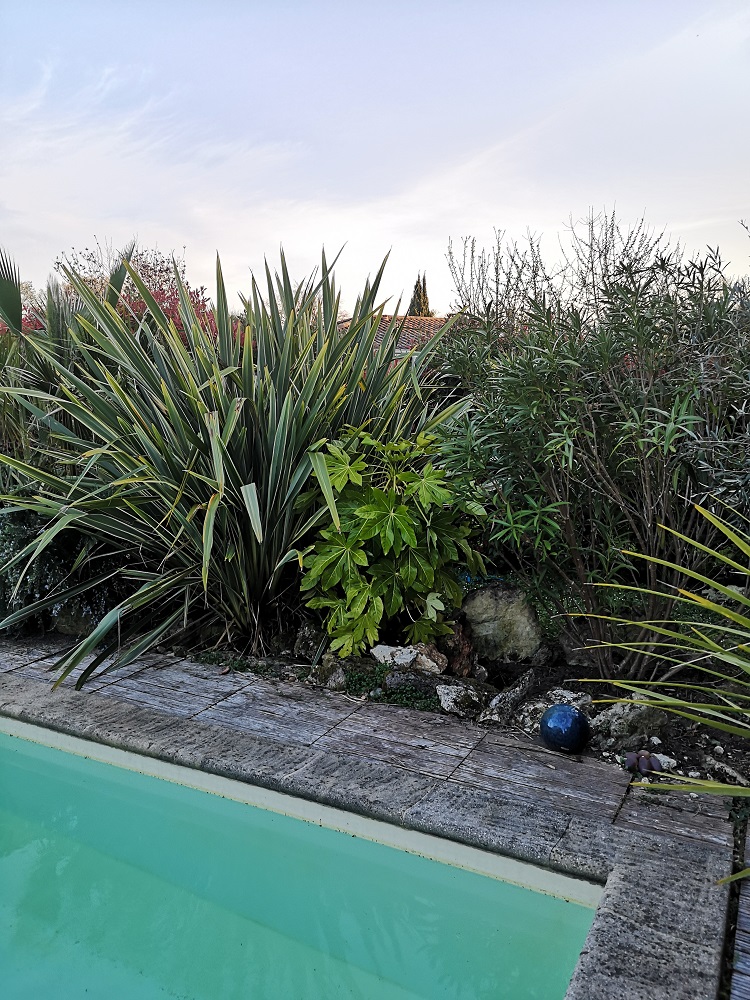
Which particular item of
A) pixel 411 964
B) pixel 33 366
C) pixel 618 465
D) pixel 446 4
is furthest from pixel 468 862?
pixel 446 4

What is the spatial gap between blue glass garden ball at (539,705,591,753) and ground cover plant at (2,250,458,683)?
112cm

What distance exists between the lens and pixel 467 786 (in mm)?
2104

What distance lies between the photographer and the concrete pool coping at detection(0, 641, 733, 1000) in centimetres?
151

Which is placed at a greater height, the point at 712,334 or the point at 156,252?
the point at 156,252

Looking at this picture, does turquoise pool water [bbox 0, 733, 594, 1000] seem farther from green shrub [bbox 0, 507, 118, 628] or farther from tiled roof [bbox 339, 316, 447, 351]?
tiled roof [bbox 339, 316, 447, 351]

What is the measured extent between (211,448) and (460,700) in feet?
4.44

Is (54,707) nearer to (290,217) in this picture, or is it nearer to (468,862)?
(468,862)

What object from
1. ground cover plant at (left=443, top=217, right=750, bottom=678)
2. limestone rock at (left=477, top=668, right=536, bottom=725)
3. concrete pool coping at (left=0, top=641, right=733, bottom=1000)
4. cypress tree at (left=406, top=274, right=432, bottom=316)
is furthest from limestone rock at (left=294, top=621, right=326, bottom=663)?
cypress tree at (left=406, top=274, right=432, bottom=316)

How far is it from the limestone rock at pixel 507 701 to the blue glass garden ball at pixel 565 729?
0.23 meters

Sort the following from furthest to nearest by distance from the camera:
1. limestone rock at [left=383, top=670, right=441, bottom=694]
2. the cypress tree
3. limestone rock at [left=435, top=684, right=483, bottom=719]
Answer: the cypress tree < limestone rock at [left=383, top=670, right=441, bottom=694] < limestone rock at [left=435, top=684, right=483, bottom=719]

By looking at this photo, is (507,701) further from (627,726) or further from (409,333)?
(409,333)

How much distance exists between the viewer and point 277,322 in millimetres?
3463

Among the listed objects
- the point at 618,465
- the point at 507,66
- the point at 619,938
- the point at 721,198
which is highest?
the point at 507,66

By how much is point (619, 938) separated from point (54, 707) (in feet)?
6.45
